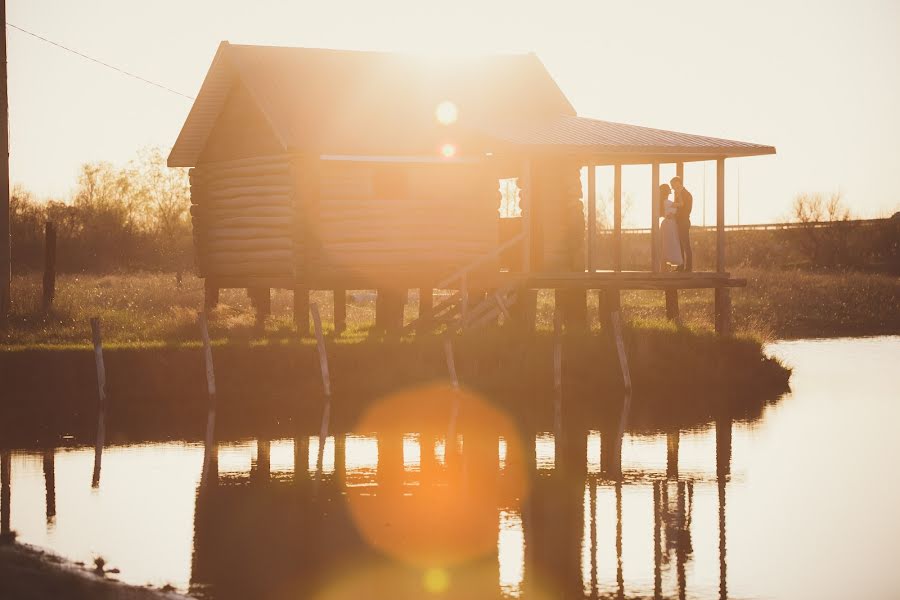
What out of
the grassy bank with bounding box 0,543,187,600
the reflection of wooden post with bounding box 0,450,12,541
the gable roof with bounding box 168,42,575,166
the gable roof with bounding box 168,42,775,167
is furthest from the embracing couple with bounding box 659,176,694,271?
the grassy bank with bounding box 0,543,187,600

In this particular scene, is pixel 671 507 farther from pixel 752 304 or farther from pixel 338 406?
pixel 752 304

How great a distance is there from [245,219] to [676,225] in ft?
32.2

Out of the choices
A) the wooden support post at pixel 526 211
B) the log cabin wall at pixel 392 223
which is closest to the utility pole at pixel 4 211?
the log cabin wall at pixel 392 223

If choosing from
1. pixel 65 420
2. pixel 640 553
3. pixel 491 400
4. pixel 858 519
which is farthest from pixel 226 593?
pixel 491 400

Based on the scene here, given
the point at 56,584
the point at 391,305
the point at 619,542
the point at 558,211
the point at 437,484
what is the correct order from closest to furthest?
the point at 56,584 < the point at 619,542 < the point at 437,484 < the point at 391,305 < the point at 558,211

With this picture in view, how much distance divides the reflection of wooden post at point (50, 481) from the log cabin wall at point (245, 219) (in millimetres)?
10640

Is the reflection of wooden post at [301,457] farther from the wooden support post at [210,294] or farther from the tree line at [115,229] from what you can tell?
the tree line at [115,229]

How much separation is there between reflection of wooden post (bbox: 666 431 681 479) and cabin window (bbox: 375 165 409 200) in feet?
35.2

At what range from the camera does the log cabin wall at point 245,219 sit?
32875 millimetres

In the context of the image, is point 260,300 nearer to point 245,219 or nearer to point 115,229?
point 245,219

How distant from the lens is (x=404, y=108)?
34.6 metres

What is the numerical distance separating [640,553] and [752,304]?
38068 mm

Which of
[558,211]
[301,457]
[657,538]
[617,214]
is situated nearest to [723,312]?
[617,214]

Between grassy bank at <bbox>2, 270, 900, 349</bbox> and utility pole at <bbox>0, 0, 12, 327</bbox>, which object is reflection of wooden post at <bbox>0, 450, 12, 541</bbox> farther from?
utility pole at <bbox>0, 0, 12, 327</bbox>
